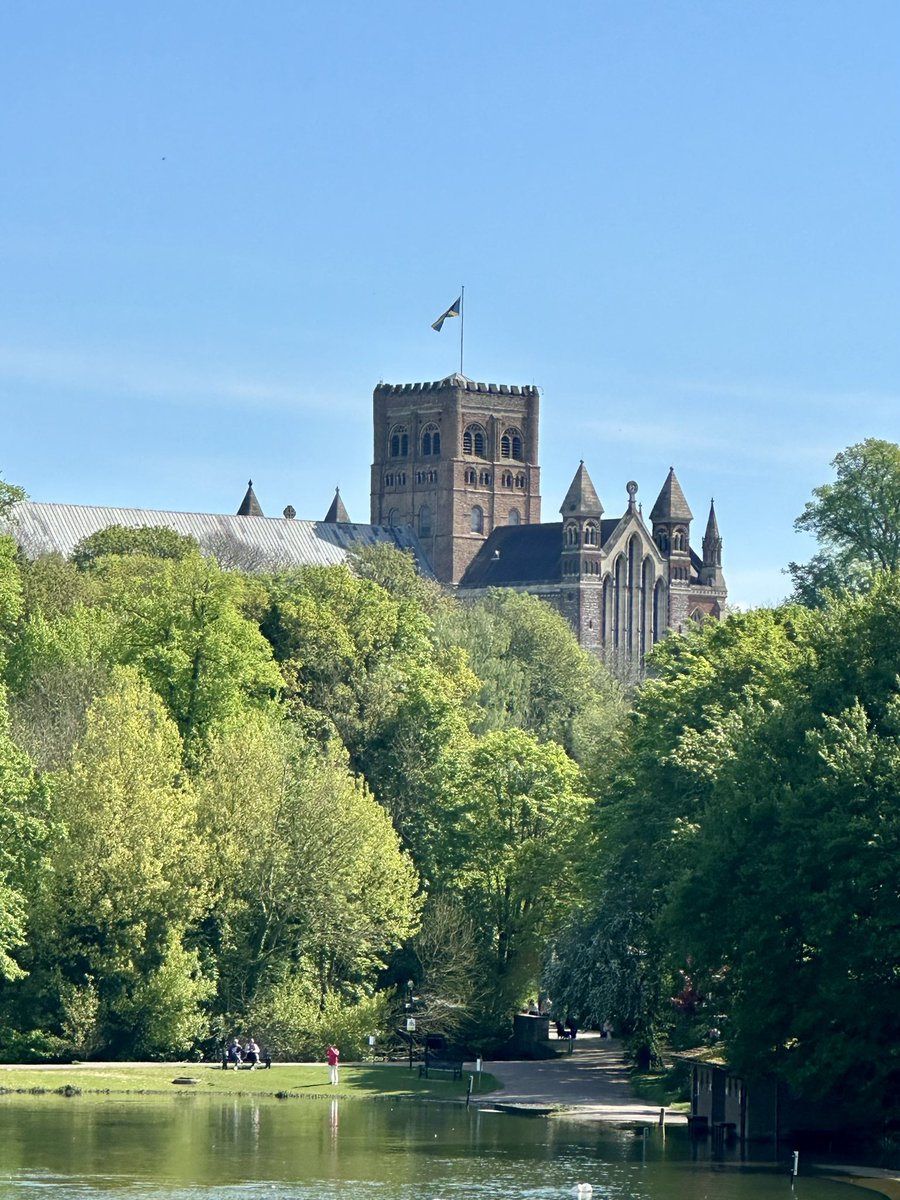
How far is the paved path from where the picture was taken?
205 feet

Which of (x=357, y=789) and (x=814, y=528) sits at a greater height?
(x=814, y=528)

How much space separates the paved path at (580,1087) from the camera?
205ft

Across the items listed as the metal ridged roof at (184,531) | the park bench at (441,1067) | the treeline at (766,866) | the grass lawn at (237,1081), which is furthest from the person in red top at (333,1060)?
the metal ridged roof at (184,531)

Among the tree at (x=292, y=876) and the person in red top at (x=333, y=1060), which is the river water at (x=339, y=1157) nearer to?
the person in red top at (x=333, y=1060)

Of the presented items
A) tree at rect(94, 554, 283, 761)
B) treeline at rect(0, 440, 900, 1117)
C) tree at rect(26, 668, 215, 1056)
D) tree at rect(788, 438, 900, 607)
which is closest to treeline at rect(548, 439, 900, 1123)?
treeline at rect(0, 440, 900, 1117)

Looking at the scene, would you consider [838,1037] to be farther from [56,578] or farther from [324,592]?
[56,578]

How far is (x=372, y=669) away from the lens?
294ft

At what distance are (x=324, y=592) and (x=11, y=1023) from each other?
30.7m

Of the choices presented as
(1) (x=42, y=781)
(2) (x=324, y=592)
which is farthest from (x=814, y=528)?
(1) (x=42, y=781)

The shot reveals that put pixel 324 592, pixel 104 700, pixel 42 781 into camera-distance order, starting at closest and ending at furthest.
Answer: pixel 42 781
pixel 104 700
pixel 324 592

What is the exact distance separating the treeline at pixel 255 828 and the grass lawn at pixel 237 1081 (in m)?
2.62

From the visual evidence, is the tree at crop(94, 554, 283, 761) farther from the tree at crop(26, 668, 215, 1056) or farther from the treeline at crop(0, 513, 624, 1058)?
the tree at crop(26, 668, 215, 1056)

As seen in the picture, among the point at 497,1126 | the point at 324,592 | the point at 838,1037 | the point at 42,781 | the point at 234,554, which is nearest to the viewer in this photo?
the point at 838,1037

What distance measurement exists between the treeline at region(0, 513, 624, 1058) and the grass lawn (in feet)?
8.61
